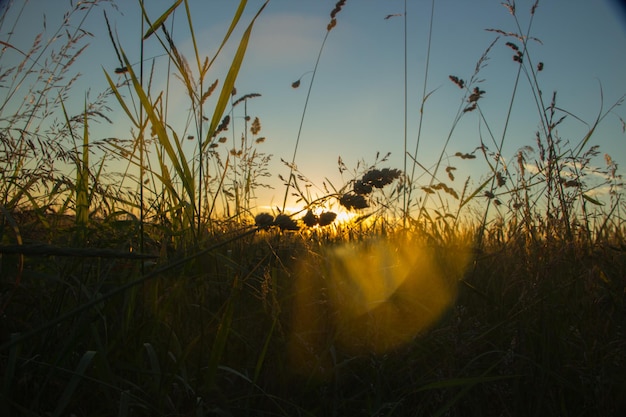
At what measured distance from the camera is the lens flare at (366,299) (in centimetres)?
150

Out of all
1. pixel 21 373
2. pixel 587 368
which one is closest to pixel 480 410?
pixel 587 368

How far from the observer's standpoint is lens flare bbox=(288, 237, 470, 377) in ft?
4.91

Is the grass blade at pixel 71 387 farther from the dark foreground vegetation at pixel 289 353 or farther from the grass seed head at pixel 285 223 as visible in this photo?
the grass seed head at pixel 285 223

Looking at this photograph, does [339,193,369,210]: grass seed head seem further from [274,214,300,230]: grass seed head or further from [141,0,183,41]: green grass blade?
[141,0,183,41]: green grass blade

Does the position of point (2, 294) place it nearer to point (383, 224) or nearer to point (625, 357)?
point (625, 357)

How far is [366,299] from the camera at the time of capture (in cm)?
171

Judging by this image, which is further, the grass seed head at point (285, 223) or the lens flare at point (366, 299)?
the lens flare at point (366, 299)

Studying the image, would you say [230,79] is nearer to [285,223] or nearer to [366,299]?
[285,223]

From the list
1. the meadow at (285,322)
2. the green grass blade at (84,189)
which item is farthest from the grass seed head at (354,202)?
the green grass blade at (84,189)

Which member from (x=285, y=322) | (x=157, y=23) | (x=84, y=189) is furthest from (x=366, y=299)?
(x=84, y=189)

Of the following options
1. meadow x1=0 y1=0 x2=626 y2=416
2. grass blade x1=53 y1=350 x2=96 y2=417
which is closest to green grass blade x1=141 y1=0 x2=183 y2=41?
meadow x1=0 y1=0 x2=626 y2=416

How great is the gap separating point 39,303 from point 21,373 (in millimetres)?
322

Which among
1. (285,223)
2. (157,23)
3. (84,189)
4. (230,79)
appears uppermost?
(157,23)

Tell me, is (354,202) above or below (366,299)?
above
